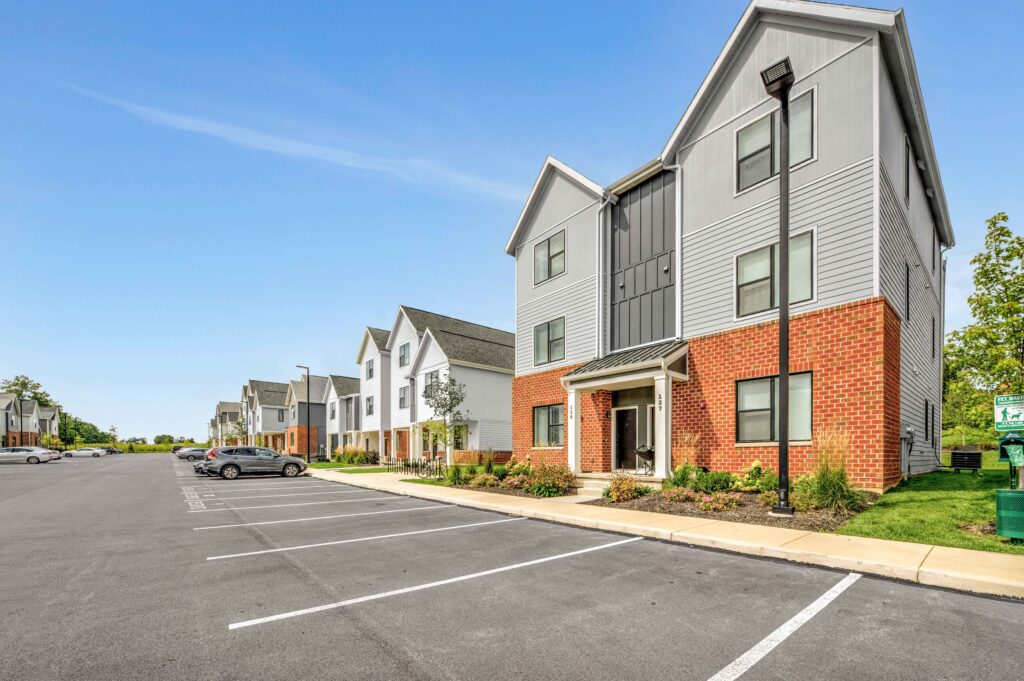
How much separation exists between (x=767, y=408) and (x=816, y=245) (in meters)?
4.22

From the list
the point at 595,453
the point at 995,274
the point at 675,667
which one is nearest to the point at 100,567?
the point at 675,667

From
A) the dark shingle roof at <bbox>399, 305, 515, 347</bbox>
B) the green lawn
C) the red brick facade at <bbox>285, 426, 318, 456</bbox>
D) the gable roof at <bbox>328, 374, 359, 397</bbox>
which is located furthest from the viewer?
the red brick facade at <bbox>285, 426, 318, 456</bbox>

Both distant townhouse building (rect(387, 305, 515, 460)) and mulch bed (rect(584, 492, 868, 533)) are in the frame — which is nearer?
mulch bed (rect(584, 492, 868, 533))

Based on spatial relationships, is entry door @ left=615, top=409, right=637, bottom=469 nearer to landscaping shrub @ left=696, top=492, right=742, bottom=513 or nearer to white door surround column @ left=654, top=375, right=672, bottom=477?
white door surround column @ left=654, top=375, right=672, bottom=477

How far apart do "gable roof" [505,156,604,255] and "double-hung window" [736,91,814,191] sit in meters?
5.46

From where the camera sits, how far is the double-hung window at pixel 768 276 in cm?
1345

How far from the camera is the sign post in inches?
343

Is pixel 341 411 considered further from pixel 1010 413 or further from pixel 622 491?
pixel 1010 413

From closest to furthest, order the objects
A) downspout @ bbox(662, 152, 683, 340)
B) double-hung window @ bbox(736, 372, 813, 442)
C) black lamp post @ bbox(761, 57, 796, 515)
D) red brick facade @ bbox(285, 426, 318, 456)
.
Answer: black lamp post @ bbox(761, 57, 796, 515)
double-hung window @ bbox(736, 372, 813, 442)
downspout @ bbox(662, 152, 683, 340)
red brick facade @ bbox(285, 426, 318, 456)

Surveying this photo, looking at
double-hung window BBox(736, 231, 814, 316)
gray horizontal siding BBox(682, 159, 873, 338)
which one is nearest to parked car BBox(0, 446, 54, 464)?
gray horizontal siding BBox(682, 159, 873, 338)

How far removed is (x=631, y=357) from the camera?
17156 mm

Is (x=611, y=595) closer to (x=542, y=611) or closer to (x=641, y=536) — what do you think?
(x=542, y=611)

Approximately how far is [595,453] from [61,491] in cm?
2000

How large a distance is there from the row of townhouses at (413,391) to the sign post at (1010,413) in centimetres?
2279
